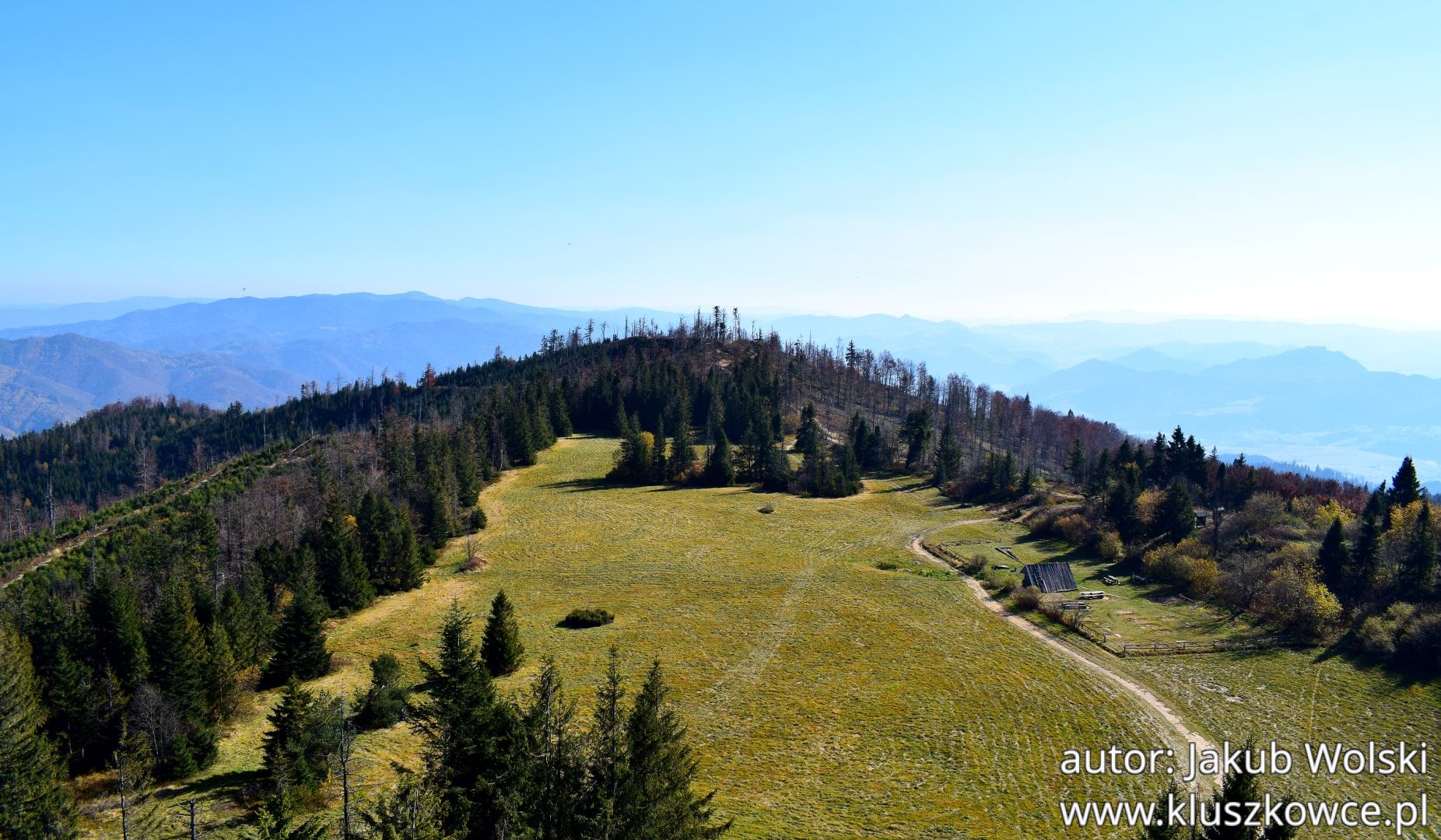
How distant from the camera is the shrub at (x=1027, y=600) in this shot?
64.3m

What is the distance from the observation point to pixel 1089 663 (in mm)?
51844

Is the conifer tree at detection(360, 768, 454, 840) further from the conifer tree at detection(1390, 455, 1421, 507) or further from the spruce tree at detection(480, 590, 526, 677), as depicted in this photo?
the conifer tree at detection(1390, 455, 1421, 507)

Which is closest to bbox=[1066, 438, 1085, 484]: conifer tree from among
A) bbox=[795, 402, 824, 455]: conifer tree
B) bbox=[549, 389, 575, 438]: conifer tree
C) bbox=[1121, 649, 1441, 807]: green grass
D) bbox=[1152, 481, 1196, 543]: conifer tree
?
bbox=[1152, 481, 1196, 543]: conifer tree

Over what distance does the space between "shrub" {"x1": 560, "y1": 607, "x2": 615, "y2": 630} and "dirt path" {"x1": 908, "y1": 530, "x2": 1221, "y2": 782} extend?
3368cm

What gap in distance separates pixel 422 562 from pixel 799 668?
4227cm

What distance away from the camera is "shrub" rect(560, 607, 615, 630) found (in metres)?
57.2

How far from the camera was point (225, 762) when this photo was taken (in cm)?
3488

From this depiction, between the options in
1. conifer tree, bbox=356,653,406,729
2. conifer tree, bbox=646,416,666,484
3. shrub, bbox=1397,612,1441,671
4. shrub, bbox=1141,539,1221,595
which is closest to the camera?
conifer tree, bbox=356,653,406,729

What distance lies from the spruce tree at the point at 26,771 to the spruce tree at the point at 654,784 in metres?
19.8

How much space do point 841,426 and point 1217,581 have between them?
294 ft

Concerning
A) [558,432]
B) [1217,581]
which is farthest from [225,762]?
[558,432]

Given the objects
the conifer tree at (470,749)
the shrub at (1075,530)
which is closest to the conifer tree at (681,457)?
the shrub at (1075,530)

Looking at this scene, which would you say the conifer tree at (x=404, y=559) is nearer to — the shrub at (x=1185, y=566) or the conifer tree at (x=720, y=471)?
the conifer tree at (x=720, y=471)

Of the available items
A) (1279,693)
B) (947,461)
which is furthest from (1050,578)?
(947,461)
